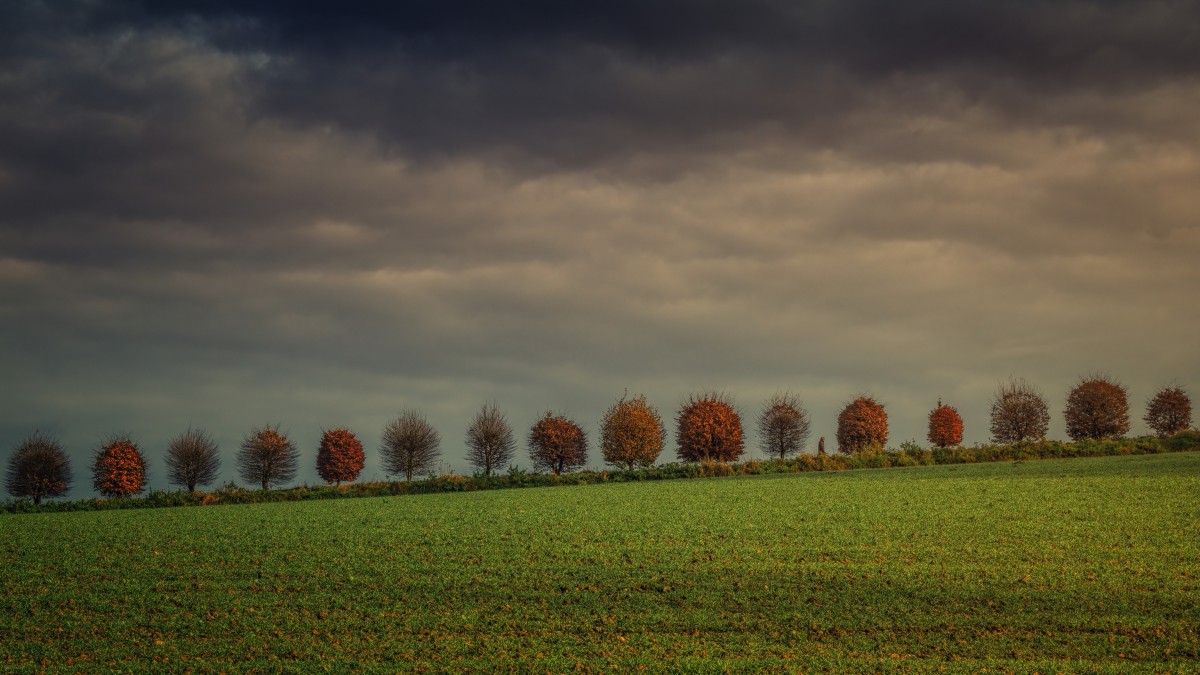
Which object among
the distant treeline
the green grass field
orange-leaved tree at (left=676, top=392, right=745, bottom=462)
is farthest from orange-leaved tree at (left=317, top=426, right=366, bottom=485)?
the green grass field

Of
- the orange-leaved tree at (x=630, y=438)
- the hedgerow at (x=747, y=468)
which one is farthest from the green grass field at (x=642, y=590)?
the orange-leaved tree at (x=630, y=438)

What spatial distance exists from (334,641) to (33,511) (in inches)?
1224

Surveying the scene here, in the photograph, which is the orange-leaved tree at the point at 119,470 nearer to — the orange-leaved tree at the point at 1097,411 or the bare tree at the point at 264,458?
the bare tree at the point at 264,458

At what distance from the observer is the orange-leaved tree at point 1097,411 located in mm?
59500

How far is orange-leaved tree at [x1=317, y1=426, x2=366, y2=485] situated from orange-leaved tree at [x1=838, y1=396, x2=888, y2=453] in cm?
3732

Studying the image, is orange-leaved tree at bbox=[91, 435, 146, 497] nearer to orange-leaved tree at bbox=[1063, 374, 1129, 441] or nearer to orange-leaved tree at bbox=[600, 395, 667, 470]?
orange-leaved tree at bbox=[600, 395, 667, 470]

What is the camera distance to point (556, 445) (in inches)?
2504

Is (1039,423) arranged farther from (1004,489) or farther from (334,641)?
(334,641)

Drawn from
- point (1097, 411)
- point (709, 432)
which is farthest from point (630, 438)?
point (1097, 411)

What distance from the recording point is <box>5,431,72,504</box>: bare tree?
58750 mm

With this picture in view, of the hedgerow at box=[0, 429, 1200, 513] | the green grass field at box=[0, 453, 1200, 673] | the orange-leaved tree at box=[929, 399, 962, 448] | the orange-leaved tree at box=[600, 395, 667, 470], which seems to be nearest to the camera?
the green grass field at box=[0, 453, 1200, 673]

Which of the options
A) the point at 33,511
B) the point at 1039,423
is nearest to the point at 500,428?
the point at 33,511

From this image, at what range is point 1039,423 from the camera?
6341 cm

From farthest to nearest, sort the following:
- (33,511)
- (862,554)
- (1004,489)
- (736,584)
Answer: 1. (33,511)
2. (1004,489)
3. (862,554)
4. (736,584)
